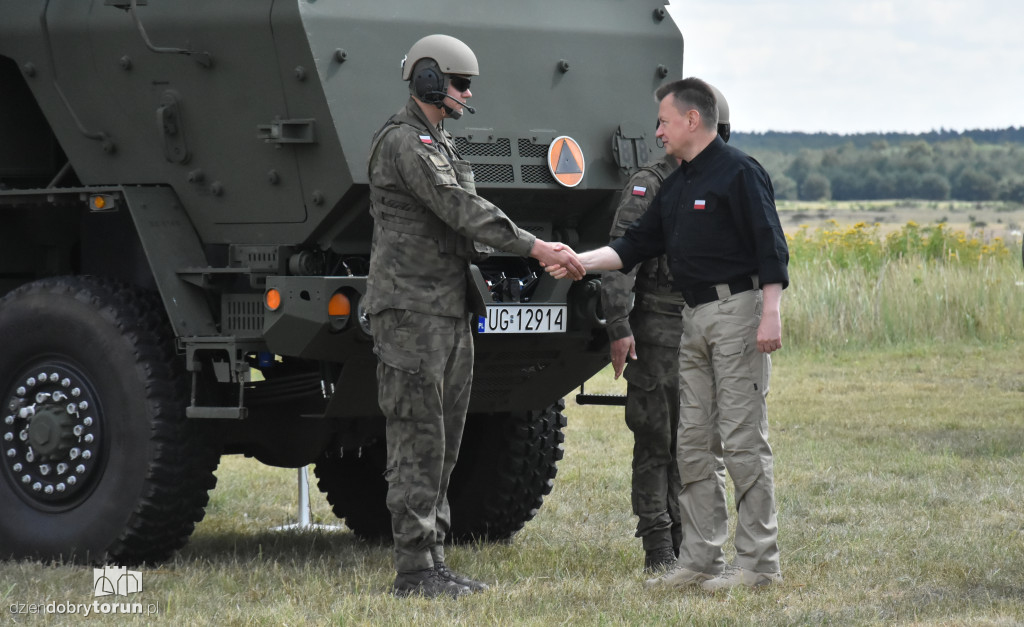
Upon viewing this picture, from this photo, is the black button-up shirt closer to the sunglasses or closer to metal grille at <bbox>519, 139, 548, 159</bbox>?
metal grille at <bbox>519, 139, 548, 159</bbox>

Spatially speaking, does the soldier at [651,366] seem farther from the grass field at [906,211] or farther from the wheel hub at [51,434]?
the grass field at [906,211]

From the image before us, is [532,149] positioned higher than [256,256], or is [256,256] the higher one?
[532,149]

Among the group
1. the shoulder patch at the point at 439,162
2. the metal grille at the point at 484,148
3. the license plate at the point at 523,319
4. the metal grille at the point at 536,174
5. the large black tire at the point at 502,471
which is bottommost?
the large black tire at the point at 502,471

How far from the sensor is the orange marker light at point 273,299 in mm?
6047

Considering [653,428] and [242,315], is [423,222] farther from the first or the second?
[653,428]

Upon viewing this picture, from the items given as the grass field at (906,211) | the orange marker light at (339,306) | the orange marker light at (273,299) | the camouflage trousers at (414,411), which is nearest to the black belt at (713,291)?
the camouflage trousers at (414,411)

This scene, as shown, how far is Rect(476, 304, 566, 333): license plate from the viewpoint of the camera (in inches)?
245

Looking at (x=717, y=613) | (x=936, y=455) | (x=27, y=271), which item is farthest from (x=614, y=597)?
(x=936, y=455)

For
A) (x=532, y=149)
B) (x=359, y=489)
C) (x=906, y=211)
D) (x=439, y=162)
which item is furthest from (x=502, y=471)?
(x=906, y=211)

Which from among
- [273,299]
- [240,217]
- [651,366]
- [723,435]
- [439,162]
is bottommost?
[723,435]

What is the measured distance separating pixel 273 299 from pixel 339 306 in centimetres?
26

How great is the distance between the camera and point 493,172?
21.3 feet

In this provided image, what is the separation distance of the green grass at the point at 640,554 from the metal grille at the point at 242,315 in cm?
99

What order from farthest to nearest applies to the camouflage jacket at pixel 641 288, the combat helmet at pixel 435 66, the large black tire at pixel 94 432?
the large black tire at pixel 94 432 → the camouflage jacket at pixel 641 288 → the combat helmet at pixel 435 66
